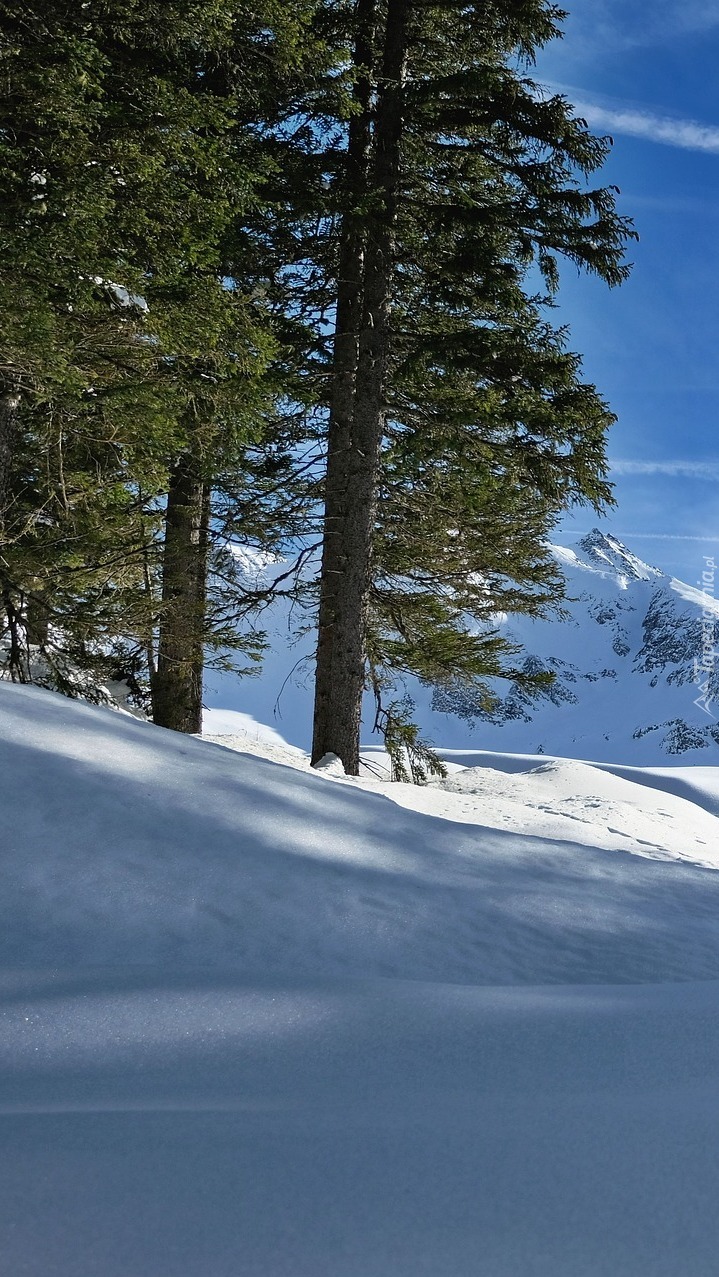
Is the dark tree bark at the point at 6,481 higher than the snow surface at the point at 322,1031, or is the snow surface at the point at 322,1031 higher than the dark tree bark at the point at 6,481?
the dark tree bark at the point at 6,481

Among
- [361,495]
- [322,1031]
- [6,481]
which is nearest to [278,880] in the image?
[322,1031]

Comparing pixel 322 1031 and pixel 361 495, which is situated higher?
pixel 361 495

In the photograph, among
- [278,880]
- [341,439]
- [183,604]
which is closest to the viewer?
[278,880]

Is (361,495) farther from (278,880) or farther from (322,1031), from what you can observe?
(322,1031)

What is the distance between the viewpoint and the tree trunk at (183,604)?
9922 mm

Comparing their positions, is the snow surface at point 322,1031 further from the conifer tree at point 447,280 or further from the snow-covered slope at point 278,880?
the conifer tree at point 447,280

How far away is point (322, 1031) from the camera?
7.35ft

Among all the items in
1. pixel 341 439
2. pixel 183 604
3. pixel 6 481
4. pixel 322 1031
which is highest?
pixel 341 439

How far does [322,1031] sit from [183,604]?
312 inches

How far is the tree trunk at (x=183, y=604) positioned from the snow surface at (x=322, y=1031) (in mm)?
5024

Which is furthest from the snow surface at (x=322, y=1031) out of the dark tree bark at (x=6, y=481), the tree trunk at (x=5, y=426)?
the tree trunk at (x=5, y=426)

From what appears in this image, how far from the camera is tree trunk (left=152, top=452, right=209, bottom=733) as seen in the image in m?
9.92

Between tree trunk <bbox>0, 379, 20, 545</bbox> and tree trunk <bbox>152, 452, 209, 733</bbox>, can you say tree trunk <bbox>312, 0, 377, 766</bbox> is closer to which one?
tree trunk <bbox>152, 452, 209, 733</bbox>

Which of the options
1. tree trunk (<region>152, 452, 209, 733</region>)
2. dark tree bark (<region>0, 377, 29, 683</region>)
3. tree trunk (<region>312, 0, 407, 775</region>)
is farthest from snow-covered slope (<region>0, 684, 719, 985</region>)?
tree trunk (<region>152, 452, 209, 733</region>)
